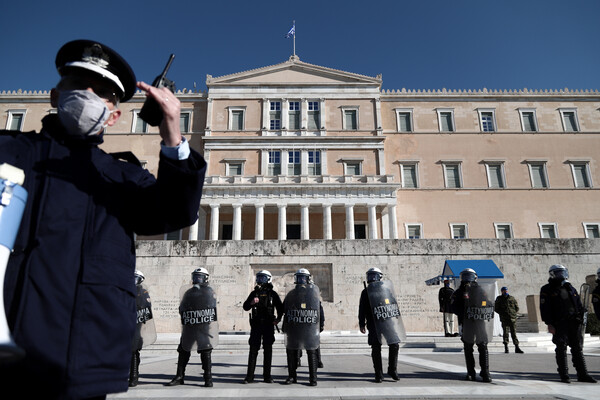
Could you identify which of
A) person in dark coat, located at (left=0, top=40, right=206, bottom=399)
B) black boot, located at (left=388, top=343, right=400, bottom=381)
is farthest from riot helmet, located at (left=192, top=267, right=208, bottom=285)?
person in dark coat, located at (left=0, top=40, right=206, bottom=399)

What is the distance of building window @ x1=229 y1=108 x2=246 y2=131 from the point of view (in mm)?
35562

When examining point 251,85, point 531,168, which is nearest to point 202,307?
point 251,85

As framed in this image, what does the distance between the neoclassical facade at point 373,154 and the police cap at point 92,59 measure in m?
29.0

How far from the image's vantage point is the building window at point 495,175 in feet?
112

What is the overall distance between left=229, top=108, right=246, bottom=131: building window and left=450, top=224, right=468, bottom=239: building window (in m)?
19.1

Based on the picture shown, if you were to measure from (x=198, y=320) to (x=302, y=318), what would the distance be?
1.81m

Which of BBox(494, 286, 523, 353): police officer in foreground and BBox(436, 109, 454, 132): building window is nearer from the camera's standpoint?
BBox(494, 286, 523, 353): police officer in foreground

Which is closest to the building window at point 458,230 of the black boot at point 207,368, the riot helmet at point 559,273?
the riot helmet at point 559,273

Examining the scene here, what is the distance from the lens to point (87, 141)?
Answer: 178 cm

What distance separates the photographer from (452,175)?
1362 inches

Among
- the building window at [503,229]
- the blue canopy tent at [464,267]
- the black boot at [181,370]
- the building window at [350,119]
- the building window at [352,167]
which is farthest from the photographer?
the building window at [350,119]

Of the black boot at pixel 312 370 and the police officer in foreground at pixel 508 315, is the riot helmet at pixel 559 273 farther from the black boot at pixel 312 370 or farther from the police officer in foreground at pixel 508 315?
the black boot at pixel 312 370

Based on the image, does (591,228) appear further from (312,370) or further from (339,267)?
(312,370)

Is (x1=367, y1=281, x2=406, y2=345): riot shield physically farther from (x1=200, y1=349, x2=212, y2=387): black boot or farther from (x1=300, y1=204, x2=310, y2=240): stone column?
(x1=300, y1=204, x2=310, y2=240): stone column
